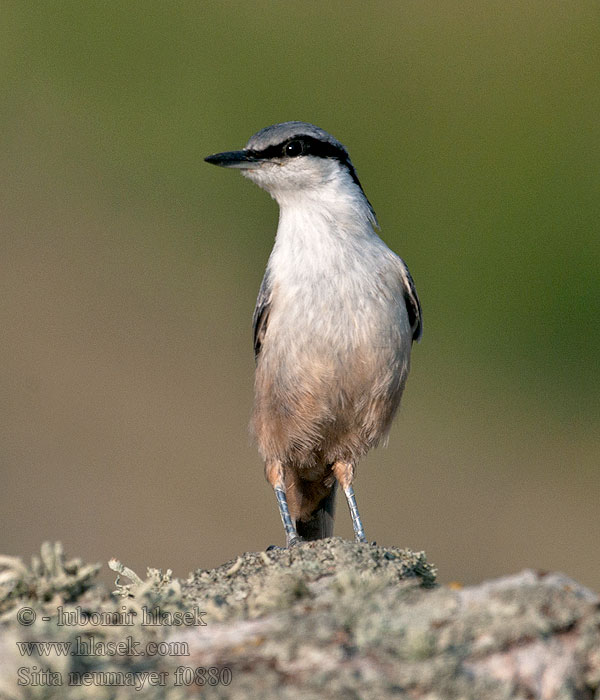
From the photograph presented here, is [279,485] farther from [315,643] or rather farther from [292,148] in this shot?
[315,643]

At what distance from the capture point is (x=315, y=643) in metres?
2.15

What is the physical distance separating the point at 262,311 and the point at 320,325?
61 centimetres

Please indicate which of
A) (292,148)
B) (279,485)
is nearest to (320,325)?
(279,485)

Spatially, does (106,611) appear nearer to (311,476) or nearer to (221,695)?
(221,695)

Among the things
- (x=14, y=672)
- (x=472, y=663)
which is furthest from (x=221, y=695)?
(x=472, y=663)

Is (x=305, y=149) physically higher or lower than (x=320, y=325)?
higher

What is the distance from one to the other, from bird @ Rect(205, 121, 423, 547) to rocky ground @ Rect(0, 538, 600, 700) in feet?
8.85

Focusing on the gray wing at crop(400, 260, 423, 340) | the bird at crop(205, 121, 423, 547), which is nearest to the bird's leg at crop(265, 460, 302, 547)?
the bird at crop(205, 121, 423, 547)

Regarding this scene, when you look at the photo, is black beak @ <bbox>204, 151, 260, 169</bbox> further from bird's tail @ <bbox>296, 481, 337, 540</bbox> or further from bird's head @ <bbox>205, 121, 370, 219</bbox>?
bird's tail @ <bbox>296, 481, 337, 540</bbox>

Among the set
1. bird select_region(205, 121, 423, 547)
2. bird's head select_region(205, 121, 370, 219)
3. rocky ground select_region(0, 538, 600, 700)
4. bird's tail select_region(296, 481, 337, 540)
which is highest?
bird's head select_region(205, 121, 370, 219)

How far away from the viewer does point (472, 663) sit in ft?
7.00

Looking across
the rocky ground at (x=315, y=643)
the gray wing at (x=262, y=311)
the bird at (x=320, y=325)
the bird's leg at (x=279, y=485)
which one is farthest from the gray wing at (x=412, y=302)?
the rocky ground at (x=315, y=643)

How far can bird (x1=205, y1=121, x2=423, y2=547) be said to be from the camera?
5301 millimetres

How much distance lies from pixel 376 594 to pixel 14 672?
965 millimetres
